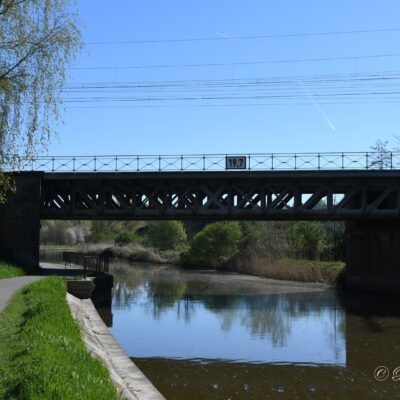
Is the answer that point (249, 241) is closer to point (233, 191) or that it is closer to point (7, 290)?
point (233, 191)

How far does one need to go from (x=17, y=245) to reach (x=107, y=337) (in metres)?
21.5

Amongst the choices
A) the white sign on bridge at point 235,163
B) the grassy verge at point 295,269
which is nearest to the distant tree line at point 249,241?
the grassy verge at point 295,269

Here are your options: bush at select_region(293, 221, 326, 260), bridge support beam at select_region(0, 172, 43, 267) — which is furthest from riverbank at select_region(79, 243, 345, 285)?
bridge support beam at select_region(0, 172, 43, 267)

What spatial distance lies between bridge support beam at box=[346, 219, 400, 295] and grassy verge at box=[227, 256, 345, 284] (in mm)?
2402

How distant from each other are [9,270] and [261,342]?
15330 mm

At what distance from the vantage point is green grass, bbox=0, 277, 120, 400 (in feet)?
23.2

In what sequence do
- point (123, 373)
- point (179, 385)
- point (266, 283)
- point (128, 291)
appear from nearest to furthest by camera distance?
point (123, 373) → point (179, 385) → point (128, 291) → point (266, 283)

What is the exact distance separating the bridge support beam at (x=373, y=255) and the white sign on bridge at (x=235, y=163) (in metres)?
11.1

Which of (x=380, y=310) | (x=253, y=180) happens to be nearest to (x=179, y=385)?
(x=380, y=310)

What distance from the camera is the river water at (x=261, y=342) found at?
15.2 metres

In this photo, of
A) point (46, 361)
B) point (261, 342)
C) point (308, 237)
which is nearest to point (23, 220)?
point (261, 342)

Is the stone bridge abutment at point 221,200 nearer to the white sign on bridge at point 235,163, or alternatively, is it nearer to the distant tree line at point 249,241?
the white sign on bridge at point 235,163

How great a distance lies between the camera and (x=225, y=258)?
60406 mm

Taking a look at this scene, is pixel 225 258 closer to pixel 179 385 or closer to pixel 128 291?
pixel 128 291
